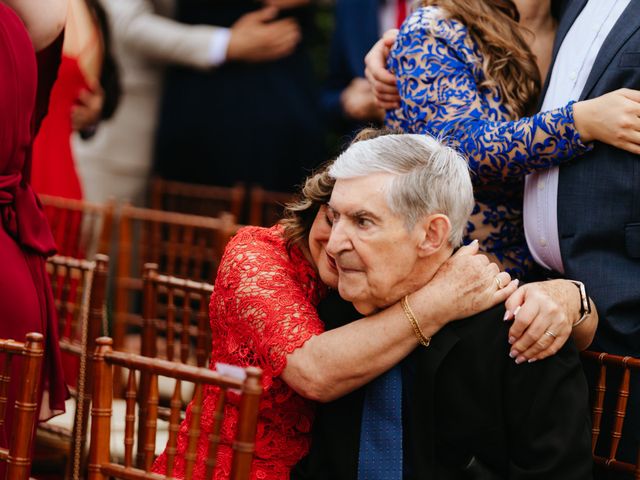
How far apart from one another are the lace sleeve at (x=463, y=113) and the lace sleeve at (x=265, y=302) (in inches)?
21.1

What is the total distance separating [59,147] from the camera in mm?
5508

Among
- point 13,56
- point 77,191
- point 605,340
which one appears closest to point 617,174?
point 605,340

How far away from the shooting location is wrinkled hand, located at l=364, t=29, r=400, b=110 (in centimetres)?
315

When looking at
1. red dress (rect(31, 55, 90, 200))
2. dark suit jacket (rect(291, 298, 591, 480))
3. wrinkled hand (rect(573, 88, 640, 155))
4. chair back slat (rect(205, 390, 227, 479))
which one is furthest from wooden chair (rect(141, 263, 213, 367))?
red dress (rect(31, 55, 90, 200))

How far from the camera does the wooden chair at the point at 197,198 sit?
5.71 meters

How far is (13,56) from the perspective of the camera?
107 inches

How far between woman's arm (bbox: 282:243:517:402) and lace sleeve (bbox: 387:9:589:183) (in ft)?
1.51

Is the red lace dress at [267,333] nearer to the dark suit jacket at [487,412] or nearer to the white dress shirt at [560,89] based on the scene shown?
the dark suit jacket at [487,412]

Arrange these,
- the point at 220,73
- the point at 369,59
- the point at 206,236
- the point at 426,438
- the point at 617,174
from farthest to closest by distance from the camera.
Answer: the point at 220,73
the point at 206,236
the point at 369,59
the point at 617,174
the point at 426,438

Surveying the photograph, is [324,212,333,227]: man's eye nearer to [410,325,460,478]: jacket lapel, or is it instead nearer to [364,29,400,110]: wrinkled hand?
[410,325,460,478]: jacket lapel

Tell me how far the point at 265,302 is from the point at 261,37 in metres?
3.81

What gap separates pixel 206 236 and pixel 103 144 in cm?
205

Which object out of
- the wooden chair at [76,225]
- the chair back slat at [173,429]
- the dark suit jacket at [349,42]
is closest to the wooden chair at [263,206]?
the dark suit jacket at [349,42]

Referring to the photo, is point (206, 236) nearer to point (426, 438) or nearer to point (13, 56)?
point (13, 56)
